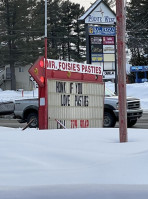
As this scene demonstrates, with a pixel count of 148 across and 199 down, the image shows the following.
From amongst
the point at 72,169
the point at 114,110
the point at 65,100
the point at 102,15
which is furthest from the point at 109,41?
the point at 72,169

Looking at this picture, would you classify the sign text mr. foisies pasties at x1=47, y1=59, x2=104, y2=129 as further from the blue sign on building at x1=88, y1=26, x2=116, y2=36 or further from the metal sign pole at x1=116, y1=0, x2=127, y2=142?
the blue sign on building at x1=88, y1=26, x2=116, y2=36

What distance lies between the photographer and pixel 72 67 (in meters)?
13.9

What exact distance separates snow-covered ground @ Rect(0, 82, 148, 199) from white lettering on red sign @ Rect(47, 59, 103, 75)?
311 inches

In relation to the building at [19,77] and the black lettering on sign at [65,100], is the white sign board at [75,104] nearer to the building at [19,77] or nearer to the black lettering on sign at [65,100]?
the black lettering on sign at [65,100]

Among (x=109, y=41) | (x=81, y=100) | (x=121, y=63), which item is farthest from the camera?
(x=109, y=41)

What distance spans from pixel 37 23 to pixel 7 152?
2267 inches

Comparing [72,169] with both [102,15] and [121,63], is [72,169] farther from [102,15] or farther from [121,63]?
[102,15]

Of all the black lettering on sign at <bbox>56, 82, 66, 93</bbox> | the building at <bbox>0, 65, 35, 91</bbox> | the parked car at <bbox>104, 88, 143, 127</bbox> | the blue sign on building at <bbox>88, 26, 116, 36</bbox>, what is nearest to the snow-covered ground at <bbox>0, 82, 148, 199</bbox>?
the black lettering on sign at <bbox>56, 82, 66, 93</bbox>

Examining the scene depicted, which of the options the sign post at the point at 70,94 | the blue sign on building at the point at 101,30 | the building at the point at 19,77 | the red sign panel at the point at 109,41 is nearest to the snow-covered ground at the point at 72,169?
the sign post at the point at 70,94

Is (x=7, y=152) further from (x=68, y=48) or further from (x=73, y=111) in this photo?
(x=68, y=48)

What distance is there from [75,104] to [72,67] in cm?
122

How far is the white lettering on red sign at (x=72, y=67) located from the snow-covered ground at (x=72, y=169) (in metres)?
7.90

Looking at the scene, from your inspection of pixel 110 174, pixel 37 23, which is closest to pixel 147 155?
pixel 110 174

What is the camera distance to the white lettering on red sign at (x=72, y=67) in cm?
1303
